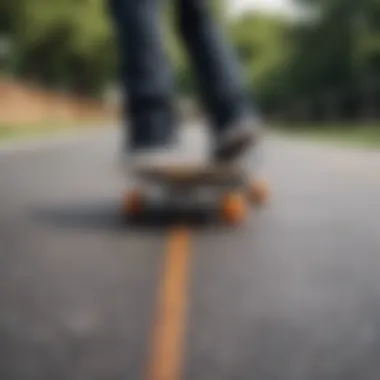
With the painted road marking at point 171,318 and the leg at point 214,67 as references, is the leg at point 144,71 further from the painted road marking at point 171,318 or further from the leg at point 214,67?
the painted road marking at point 171,318

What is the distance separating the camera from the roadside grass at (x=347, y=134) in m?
20.8

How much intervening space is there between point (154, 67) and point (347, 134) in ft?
69.5

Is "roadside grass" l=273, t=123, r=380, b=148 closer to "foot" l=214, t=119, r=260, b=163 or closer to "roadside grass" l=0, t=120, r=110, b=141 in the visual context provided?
"roadside grass" l=0, t=120, r=110, b=141

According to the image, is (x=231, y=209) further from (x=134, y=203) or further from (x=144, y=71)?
(x=144, y=71)

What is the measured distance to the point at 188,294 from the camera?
3680 millimetres

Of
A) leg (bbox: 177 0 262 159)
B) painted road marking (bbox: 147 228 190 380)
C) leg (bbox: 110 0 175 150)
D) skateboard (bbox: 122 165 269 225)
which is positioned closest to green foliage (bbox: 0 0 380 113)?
leg (bbox: 177 0 262 159)

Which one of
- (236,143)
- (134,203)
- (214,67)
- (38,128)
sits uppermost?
(214,67)

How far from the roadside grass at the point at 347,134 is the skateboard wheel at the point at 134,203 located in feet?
42.1

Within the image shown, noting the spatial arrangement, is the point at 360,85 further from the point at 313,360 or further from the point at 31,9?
the point at 313,360

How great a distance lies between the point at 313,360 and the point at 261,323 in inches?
19.1

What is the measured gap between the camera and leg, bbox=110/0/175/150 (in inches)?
219

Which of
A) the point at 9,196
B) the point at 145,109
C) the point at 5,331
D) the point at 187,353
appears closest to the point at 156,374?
the point at 187,353

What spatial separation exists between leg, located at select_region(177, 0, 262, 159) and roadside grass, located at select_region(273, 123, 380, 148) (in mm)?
12456

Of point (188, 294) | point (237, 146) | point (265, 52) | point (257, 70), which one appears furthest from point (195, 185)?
point (265, 52)
